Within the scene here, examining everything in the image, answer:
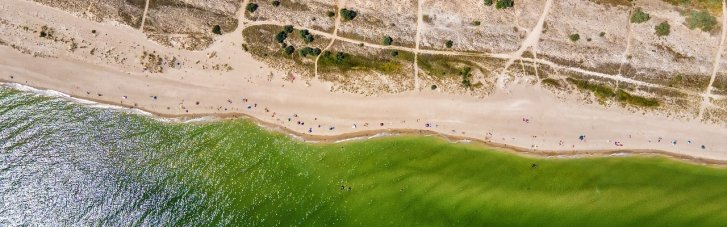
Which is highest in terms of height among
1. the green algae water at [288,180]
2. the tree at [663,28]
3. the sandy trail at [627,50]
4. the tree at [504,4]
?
the tree at [504,4]

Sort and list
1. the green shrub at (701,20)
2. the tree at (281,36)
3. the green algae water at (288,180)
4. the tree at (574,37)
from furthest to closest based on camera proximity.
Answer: the green algae water at (288,180) < the tree at (281,36) < the tree at (574,37) < the green shrub at (701,20)

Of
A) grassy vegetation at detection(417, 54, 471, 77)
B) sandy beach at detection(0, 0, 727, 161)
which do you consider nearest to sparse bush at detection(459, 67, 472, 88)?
grassy vegetation at detection(417, 54, 471, 77)

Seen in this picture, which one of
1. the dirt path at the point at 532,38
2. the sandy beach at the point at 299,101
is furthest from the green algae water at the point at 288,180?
the dirt path at the point at 532,38

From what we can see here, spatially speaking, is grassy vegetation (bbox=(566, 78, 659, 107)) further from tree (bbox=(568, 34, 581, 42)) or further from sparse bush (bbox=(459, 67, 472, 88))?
sparse bush (bbox=(459, 67, 472, 88))

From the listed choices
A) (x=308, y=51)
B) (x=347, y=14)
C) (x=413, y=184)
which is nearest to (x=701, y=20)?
(x=413, y=184)

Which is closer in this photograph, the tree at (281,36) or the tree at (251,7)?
the tree at (281,36)

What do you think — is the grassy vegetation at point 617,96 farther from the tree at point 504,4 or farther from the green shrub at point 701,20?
the tree at point 504,4
